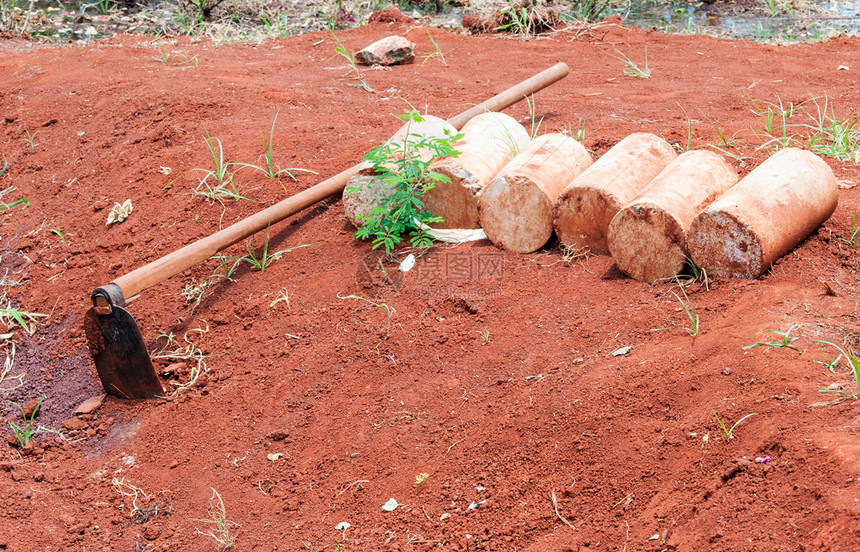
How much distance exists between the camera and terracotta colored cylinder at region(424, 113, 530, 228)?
11.2 ft

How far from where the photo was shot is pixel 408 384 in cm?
287

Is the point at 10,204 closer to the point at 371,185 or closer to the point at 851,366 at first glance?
the point at 371,185

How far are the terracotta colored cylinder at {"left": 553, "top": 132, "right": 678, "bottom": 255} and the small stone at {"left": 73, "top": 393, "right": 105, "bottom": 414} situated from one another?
2.13 metres

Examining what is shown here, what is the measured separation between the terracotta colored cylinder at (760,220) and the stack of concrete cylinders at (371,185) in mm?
1320

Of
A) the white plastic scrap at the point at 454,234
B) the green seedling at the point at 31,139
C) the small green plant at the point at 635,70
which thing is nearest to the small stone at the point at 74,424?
the white plastic scrap at the point at 454,234

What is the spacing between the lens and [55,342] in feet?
11.9

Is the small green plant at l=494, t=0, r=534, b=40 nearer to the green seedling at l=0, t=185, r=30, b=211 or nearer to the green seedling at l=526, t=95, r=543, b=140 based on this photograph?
the green seedling at l=526, t=95, r=543, b=140

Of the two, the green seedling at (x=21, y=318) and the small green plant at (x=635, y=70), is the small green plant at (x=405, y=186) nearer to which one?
the green seedling at (x=21, y=318)

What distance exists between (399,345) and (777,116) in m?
2.93

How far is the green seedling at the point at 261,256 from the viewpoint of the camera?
Answer: 3637 mm

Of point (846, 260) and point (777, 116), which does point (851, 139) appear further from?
point (846, 260)

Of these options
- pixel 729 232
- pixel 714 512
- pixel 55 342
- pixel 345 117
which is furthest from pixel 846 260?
pixel 55 342

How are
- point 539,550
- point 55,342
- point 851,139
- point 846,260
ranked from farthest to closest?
point 851,139, point 55,342, point 846,260, point 539,550

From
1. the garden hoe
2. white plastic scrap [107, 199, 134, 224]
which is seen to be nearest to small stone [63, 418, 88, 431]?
the garden hoe
